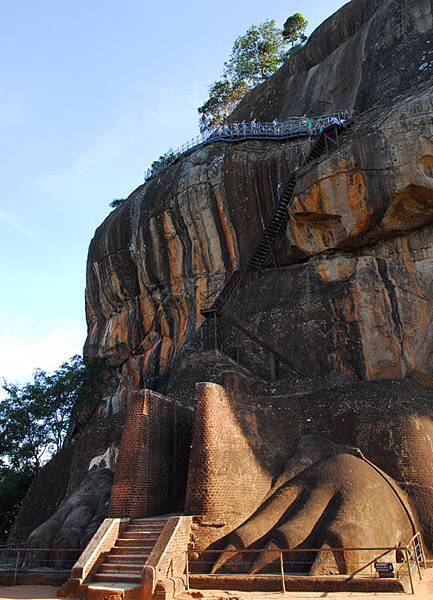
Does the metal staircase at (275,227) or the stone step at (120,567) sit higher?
the metal staircase at (275,227)

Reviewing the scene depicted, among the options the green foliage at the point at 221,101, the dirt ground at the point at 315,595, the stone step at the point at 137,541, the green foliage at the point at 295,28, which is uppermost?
the green foliage at the point at 295,28

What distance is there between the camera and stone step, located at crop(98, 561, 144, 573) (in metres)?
10.2

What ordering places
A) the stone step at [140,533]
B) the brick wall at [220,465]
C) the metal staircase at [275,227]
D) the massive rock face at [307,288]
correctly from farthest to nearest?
the metal staircase at [275,227], the massive rock face at [307,288], the brick wall at [220,465], the stone step at [140,533]

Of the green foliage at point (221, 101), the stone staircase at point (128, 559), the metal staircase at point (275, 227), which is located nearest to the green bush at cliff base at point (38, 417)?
the metal staircase at point (275, 227)

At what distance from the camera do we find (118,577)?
10023mm

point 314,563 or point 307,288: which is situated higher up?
point 307,288

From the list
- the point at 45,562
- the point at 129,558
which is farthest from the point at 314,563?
the point at 45,562

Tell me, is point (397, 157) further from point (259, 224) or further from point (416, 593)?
point (416, 593)

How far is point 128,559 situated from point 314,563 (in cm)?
355

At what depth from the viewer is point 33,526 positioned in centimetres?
1922

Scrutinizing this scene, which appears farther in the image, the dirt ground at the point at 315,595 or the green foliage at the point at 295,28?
the green foliage at the point at 295,28

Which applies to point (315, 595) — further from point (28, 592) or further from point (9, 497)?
point (9, 497)

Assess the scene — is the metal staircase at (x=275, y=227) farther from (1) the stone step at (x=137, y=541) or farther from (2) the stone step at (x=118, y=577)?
(2) the stone step at (x=118, y=577)

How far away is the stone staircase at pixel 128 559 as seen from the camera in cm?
965
